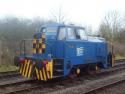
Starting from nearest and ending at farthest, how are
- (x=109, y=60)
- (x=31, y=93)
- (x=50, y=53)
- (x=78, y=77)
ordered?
(x=31, y=93), (x=50, y=53), (x=78, y=77), (x=109, y=60)

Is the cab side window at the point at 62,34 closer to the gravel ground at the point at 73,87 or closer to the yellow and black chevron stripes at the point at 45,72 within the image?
the yellow and black chevron stripes at the point at 45,72

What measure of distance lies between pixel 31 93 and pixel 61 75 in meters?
2.03

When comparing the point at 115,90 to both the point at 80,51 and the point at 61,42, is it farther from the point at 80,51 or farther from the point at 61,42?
the point at 61,42

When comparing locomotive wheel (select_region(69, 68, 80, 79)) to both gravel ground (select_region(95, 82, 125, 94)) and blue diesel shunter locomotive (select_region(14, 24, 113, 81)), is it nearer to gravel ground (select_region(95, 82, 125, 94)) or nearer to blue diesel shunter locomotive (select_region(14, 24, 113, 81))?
blue diesel shunter locomotive (select_region(14, 24, 113, 81))

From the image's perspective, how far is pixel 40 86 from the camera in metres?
10.9

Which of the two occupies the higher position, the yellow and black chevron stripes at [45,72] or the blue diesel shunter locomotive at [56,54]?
the blue diesel shunter locomotive at [56,54]

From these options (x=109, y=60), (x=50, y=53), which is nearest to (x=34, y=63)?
(x=50, y=53)

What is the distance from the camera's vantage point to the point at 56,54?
1191 centimetres

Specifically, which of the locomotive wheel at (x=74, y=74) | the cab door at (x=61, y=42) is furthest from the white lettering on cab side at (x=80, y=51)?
the cab door at (x=61, y=42)

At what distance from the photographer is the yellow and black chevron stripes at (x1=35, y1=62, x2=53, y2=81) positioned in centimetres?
1074

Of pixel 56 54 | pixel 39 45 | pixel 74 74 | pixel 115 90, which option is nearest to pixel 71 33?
pixel 56 54

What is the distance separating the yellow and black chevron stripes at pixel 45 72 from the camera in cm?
1074

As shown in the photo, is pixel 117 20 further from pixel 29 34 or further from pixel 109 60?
pixel 109 60

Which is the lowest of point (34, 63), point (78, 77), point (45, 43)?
point (78, 77)
